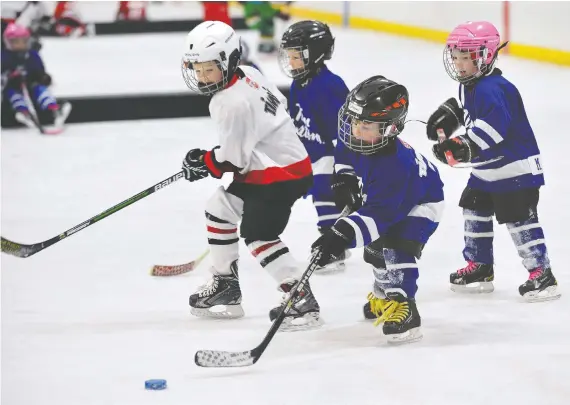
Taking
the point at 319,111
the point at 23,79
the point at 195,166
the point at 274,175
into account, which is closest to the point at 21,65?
the point at 23,79

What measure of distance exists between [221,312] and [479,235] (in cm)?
83

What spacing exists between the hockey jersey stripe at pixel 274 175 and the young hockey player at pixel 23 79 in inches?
154

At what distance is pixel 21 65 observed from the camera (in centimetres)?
684

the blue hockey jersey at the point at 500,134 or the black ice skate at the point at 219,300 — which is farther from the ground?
the blue hockey jersey at the point at 500,134

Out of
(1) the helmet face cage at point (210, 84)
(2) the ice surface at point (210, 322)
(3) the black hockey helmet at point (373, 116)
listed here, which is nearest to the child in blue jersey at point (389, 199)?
(3) the black hockey helmet at point (373, 116)

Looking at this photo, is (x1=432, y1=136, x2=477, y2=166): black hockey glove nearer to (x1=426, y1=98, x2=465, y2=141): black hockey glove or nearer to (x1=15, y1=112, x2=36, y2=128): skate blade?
(x1=426, y1=98, x2=465, y2=141): black hockey glove

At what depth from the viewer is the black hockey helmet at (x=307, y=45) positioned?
11.8ft

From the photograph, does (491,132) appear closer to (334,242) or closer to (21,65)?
(334,242)

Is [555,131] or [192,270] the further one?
[555,131]

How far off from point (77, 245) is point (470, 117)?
1.58 meters

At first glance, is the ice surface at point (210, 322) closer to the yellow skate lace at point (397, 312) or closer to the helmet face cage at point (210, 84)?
the yellow skate lace at point (397, 312)

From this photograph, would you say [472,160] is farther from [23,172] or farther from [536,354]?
[23,172]

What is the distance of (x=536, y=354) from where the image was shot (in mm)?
2797

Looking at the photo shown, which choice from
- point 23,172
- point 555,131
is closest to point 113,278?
point 23,172
